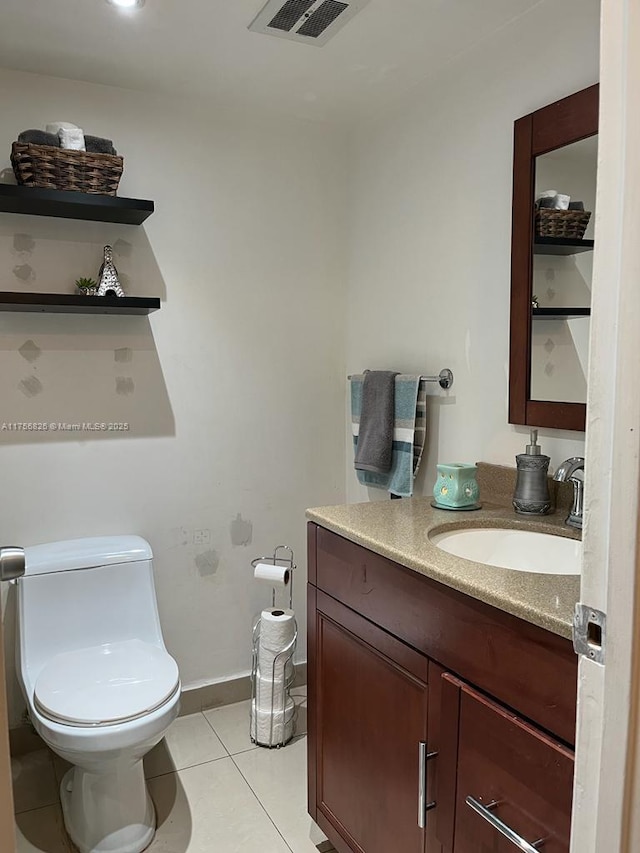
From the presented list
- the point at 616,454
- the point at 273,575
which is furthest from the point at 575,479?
the point at 273,575

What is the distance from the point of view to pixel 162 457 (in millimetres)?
2379

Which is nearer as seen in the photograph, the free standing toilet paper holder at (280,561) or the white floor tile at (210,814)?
the white floor tile at (210,814)

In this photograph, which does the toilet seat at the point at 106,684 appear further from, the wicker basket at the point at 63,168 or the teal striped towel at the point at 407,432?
the wicker basket at the point at 63,168

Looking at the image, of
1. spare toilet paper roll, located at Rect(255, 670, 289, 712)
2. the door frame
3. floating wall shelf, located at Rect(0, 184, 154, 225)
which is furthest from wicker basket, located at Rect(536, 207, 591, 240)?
spare toilet paper roll, located at Rect(255, 670, 289, 712)

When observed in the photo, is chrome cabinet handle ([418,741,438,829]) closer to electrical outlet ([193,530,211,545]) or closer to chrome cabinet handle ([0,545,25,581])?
chrome cabinet handle ([0,545,25,581])

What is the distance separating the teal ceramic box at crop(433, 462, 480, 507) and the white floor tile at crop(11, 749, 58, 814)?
1518 mm

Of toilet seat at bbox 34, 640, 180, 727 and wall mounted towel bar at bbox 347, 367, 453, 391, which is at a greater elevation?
wall mounted towel bar at bbox 347, 367, 453, 391

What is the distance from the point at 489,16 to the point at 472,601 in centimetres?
154

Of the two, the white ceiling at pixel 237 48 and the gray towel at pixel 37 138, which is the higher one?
the white ceiling at pixel 237 48

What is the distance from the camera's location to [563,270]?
1.66 meters

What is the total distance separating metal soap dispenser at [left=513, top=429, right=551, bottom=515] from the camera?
165 centimetres

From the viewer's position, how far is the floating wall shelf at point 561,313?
1604 millimetres

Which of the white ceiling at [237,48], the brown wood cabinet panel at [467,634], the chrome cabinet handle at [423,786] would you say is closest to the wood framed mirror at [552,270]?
the white ceiling at [237,48]

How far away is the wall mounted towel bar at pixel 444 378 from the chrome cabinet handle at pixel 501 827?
4.03 ft
